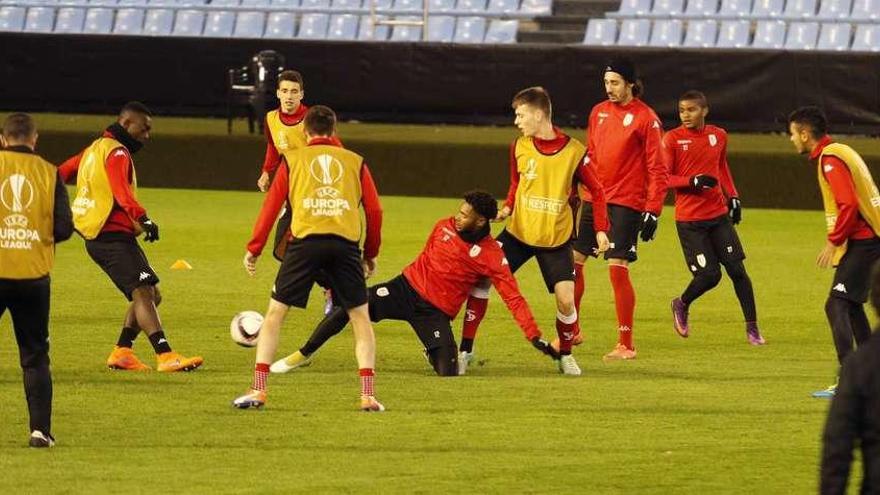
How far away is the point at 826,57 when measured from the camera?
2509 cm

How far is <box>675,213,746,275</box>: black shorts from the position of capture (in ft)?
42.7

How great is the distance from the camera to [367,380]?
9.41 meters

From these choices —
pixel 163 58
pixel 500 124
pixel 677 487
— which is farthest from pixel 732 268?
pixel 163 58

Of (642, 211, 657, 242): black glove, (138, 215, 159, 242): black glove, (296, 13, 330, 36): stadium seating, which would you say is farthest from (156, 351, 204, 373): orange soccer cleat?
(296, 13, 330, 36): stadium seating

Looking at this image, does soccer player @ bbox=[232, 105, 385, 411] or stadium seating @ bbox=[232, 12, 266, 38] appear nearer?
soccer player @ bbox=[232, 105, 385, 411]

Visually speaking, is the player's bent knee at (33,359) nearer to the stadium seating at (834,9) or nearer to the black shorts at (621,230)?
the black shorts at (621,230)

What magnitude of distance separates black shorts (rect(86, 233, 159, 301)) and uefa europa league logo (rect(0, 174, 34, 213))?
102 inches

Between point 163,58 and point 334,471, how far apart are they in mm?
20635

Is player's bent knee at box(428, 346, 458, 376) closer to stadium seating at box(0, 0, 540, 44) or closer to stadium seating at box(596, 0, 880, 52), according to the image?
stadium seating at box(596, 0, 880, 52)

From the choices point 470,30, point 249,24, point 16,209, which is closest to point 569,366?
point 16,209

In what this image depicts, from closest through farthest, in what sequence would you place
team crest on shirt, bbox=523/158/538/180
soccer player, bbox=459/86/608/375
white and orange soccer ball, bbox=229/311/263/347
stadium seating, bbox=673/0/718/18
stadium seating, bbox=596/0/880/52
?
1. white and orange soccer ball, bbox=229/311/263/347
2. soccer player, bbox=459/86/608/375
3. team crest on shirt, bbox=523/158/538/180
4. stadium seating, bbox=596/0/880/52
5. stadium seating, bbox=673/0/718/18

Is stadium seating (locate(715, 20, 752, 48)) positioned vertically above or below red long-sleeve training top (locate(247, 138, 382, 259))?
above

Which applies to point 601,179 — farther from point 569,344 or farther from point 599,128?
point 569,344

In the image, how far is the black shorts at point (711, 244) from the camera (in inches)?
512
